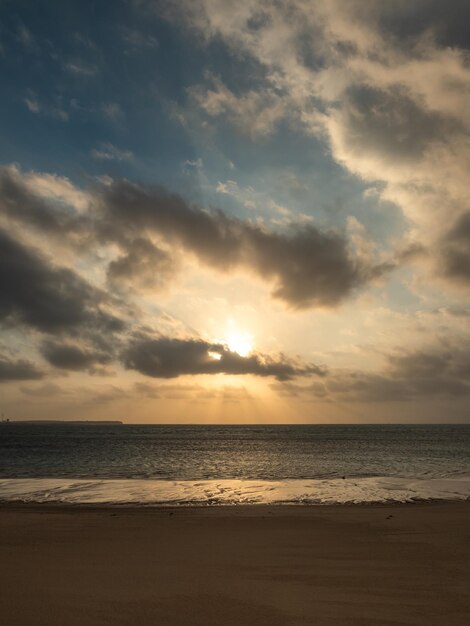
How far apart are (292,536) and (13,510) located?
13460 millimetres

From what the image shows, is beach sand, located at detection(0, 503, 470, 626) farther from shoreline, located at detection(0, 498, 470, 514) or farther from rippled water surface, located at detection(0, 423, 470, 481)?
rippled water surface, located at detection(0, 423, 470, 481)

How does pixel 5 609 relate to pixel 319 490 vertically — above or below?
above

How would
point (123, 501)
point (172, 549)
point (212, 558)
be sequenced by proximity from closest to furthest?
point (212, 558), point (172, 549), point (123, 501)

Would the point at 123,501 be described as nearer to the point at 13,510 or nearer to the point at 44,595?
the point at 13,510

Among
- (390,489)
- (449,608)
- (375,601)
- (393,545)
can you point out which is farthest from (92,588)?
(390,489)

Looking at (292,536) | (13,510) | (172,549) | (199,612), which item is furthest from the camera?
(13,510)

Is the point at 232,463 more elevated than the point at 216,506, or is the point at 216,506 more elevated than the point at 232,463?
the point at 216,506

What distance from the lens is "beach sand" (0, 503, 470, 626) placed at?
25.7 ft

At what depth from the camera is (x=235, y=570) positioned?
34.7 ft

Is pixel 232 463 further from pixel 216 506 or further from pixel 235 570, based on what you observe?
pixel 235 570

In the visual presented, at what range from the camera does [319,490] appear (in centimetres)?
2870

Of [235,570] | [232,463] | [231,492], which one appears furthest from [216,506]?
[232,463]

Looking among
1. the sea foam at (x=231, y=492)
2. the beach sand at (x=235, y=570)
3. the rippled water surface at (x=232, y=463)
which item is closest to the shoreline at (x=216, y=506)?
the sea foam at (x=231, y=492)

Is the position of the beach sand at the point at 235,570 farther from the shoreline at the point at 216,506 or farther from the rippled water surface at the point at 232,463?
the rippled water surface at the point at 232,463
